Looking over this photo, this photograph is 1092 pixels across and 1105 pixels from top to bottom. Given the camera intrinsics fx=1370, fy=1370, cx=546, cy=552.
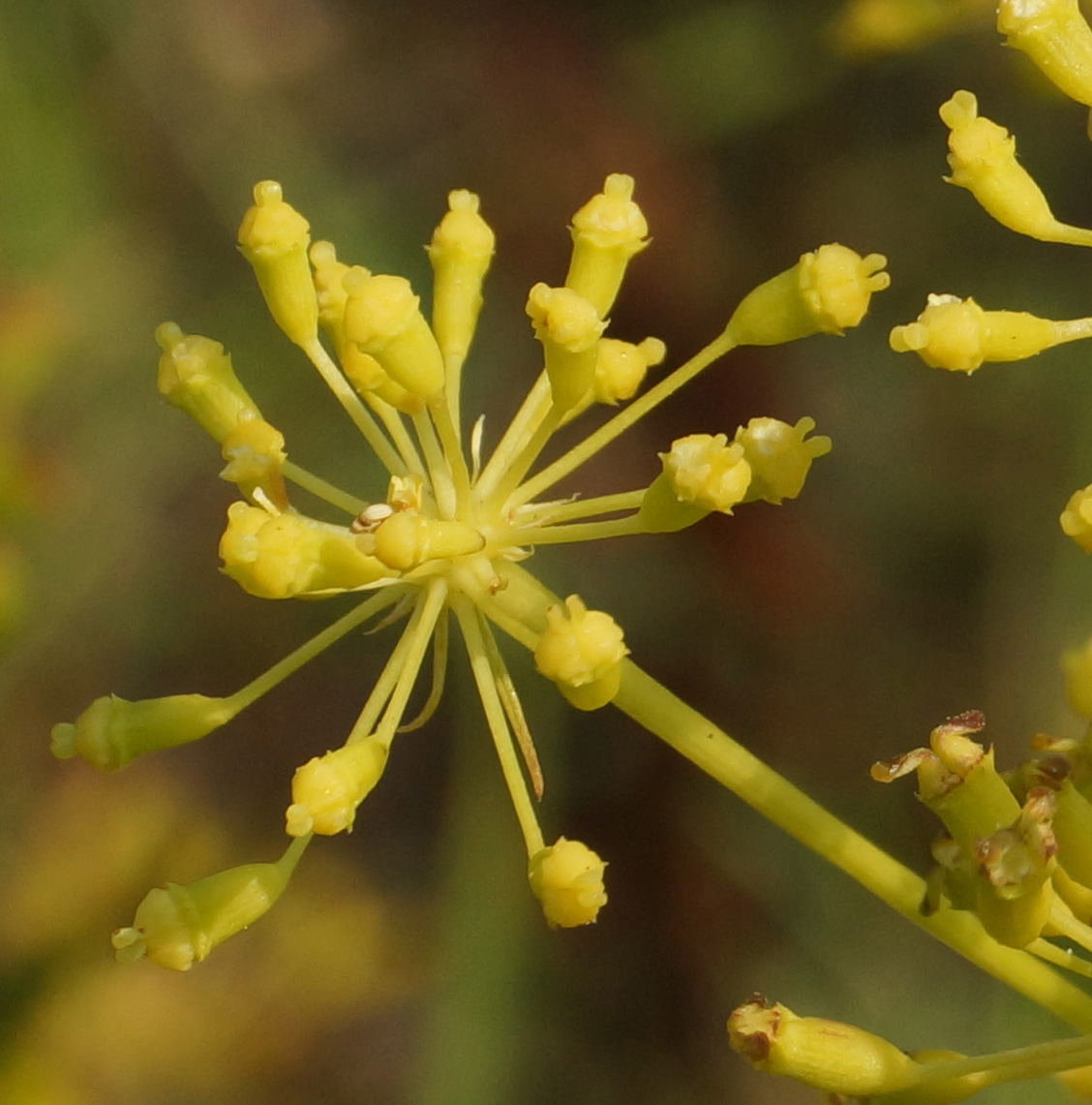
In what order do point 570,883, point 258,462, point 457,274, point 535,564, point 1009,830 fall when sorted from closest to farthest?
point 1009,830, point 570,883, point 258,462, point 457,274, point 535,564

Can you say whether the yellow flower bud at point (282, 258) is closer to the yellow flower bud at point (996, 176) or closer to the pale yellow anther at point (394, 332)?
the pale yellow anther at point (394, 332)

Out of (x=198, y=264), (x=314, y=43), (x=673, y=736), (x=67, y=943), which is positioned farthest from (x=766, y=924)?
(x=314, y=43)

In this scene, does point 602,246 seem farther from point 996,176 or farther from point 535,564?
point 535,564

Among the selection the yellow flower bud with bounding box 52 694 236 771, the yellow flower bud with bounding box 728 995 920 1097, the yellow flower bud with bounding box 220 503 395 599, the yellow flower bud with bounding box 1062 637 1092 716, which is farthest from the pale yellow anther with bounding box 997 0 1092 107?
the yellow flower bud with bounding box 52 694 236 771

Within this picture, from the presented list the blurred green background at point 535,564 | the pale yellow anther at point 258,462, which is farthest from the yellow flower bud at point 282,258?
the blurred green background at point 535,564

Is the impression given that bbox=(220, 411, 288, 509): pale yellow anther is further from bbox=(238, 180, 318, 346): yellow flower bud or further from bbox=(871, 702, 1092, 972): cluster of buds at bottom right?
bbox=(871, 702, 1092, 972): cluster of buds at bottom right

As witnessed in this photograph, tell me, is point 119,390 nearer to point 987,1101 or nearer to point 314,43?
point 314,43

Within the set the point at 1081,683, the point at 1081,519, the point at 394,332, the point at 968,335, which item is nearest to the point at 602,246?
the point at 394,332
